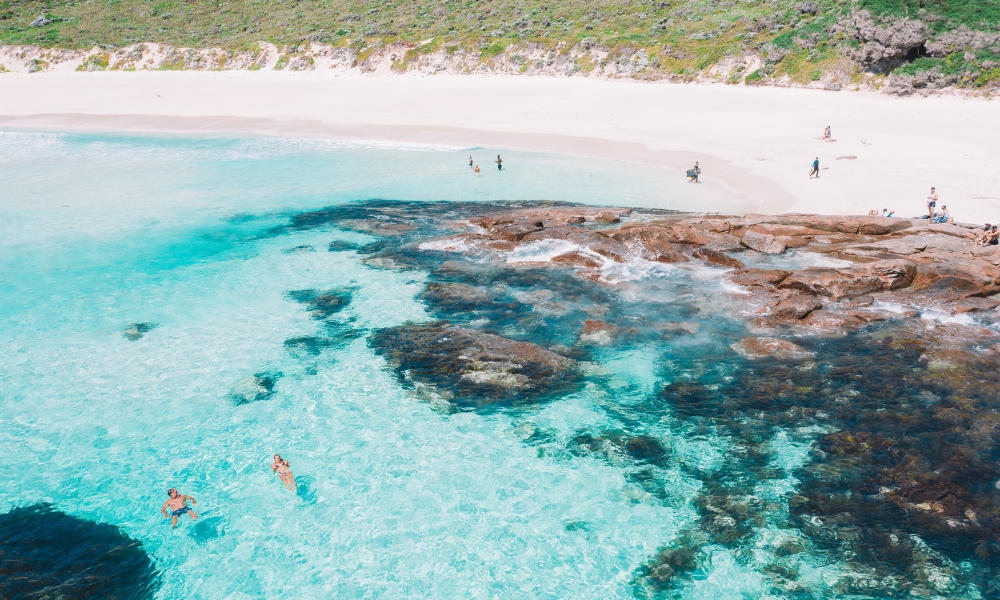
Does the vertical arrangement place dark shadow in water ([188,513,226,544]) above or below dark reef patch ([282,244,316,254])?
below

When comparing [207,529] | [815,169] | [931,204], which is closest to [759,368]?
[207,529]

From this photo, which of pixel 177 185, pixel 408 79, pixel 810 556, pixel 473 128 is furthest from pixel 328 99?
pixel 810 556

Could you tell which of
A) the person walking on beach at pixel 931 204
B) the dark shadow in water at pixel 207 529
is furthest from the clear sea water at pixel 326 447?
the person walking on beach at pixel 931 204

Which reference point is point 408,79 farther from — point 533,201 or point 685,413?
point 685,413

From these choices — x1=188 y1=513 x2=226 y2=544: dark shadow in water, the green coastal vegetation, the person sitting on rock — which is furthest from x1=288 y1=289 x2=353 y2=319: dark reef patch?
the green coastal vegetation

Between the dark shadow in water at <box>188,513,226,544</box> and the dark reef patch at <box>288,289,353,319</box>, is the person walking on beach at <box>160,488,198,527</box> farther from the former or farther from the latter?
the dark reef patch at <box>288,289,353,319</box>

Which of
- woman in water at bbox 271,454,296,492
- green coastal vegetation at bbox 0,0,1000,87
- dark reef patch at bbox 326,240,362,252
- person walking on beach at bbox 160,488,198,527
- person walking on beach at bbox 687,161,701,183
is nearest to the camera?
person walking on beach at bbox 160,488,198,527

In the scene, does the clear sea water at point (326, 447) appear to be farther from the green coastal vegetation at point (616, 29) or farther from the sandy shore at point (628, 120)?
the green coastal vegetation at point (616, 29)
